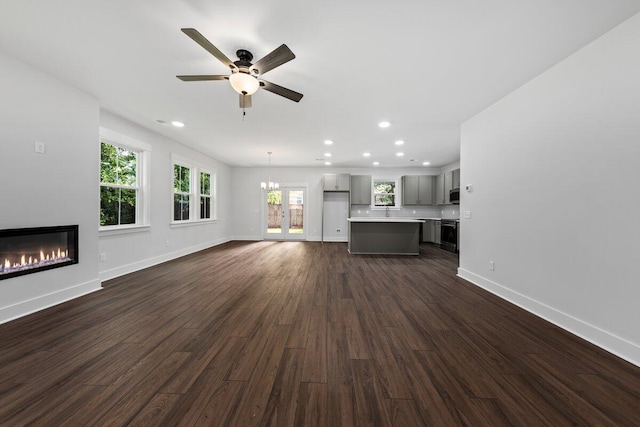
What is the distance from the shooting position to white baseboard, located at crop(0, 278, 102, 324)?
2.39 m

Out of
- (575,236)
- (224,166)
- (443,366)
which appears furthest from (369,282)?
(224,166)

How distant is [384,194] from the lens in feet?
27.4

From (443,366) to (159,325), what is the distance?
8.38 ft

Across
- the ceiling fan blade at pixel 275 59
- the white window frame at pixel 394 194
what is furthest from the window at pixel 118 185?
the white window frame at pixel 394 194

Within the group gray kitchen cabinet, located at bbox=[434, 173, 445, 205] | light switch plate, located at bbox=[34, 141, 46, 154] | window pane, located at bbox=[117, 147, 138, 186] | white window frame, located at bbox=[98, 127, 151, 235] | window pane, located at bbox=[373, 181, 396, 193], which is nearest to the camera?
light switch plate, located at bbox=[34, 141, 46, 154]

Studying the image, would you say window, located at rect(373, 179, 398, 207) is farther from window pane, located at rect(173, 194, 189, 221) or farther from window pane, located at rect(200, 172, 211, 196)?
window pane, located at rect(173, 194, 189, 221)

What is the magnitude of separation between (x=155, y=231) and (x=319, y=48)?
468 centimetres

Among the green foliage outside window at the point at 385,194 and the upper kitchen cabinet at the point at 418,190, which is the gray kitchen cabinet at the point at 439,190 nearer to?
the upper kitchen cabinet at the point at 418,190

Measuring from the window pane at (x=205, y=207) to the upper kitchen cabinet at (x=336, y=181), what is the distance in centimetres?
369

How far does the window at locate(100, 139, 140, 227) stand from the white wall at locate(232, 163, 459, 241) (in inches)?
158

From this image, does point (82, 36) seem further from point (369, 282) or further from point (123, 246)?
point (369, 282)

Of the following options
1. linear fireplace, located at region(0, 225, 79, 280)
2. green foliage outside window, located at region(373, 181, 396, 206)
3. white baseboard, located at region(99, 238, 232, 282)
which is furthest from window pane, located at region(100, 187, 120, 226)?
green foliage outside window, located at region(373, 181, 396, 206)

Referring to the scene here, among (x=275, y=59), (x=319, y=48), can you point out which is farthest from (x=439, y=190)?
(x=275, y=59)

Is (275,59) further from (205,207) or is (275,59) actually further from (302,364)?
(205,207)
